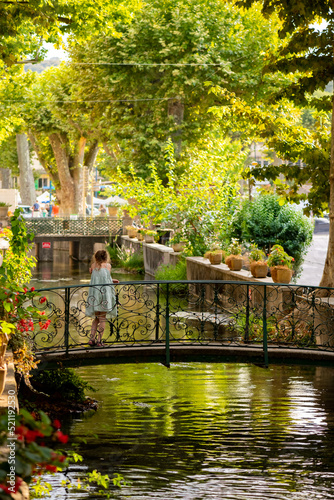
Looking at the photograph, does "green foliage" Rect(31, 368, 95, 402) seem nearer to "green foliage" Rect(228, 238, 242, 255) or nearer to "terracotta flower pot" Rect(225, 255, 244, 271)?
"terracotta flower pot" Rect(225, 255, 244, 271)

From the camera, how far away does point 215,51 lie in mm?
29219

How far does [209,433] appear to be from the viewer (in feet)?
27.8

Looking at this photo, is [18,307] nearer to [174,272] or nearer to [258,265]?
[258,265]

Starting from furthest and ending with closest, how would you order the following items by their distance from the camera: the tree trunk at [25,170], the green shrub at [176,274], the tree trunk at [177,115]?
the tree trunk at [25,170] → the tree trunk at [177,115] → the green shrub at [176,274]

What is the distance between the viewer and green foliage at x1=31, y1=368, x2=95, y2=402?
9.45 meters

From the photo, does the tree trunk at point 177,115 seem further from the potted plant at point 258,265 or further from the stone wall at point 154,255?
the potted plant at point 258,265

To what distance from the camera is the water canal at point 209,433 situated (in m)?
6.84

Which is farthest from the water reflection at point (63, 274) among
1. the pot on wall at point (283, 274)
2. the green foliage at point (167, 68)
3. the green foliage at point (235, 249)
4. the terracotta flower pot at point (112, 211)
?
the pot on wall at point (283, 274)

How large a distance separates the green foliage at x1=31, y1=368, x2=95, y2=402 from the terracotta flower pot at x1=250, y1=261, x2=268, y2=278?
590 cm

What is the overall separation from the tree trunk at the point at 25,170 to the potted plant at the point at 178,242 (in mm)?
30126

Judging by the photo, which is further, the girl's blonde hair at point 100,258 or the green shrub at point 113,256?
the green shrub at point 113,256

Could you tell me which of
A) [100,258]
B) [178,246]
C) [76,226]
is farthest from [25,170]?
[100,258]

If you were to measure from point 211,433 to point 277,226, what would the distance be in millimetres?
9226

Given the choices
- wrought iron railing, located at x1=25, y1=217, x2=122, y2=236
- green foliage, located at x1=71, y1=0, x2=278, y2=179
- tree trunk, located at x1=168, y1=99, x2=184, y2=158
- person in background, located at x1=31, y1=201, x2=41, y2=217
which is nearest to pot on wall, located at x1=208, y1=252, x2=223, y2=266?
green foliage, located at x1=71, y1=0, x2=278, y2=179
